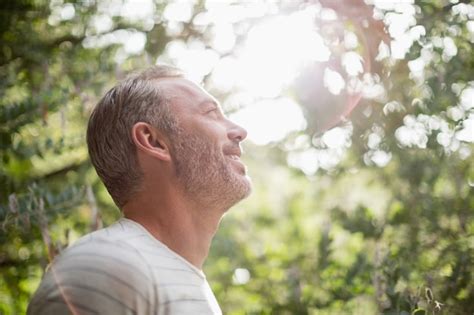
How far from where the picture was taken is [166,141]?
186cm

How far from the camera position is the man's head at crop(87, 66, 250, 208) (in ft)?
5.91

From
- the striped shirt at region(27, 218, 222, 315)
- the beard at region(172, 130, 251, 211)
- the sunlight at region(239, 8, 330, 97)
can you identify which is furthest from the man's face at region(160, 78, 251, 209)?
the sunlight at region(239, 8, 330, 97)

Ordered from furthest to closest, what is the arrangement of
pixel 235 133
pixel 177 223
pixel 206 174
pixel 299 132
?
1. pixel 299 132
2. pixel 235 133
3. pixel 206 174
4. pixel 177 223

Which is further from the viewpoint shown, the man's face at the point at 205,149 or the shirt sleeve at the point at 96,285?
the man's face at the point at 205,149

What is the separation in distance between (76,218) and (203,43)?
1388 millimetres

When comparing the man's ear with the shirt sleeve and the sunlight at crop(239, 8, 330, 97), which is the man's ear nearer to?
the shirt sleeve

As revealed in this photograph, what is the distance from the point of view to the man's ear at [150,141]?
5.91 ft

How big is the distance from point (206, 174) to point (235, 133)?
0.59 feet

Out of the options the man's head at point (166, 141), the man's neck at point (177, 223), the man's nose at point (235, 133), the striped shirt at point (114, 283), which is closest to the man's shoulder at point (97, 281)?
the striped shirt at point (114, 283)

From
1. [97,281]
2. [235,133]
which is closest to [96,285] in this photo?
[97,281]

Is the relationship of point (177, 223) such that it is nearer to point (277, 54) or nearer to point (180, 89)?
point (180, 89)

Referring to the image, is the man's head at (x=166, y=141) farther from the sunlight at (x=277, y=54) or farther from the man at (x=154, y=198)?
the sunlight at (x=277, y=54)

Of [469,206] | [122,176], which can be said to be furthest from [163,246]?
[469,206]

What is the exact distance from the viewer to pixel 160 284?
1.44m
